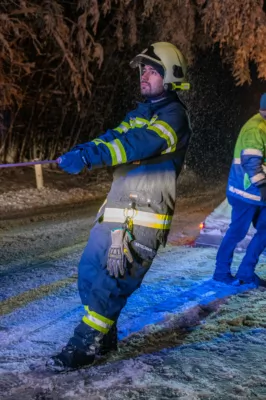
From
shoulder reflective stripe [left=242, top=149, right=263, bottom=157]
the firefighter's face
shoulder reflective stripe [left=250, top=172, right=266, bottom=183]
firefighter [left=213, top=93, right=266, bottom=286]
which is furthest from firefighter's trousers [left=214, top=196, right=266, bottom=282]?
the firefighter's face

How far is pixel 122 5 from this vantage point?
11859mm

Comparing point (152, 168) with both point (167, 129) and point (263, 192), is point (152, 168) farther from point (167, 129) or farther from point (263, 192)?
point (263, 192)

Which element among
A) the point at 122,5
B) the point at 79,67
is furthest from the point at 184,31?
the point at 79,67

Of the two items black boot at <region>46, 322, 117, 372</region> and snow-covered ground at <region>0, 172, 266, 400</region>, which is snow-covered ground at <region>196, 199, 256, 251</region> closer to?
snow-covered ground at <region>0, 172, 266, 400</region>

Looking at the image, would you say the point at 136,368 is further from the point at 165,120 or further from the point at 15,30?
the point at 15,30

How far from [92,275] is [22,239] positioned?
4281mm

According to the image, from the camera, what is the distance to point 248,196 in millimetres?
5375

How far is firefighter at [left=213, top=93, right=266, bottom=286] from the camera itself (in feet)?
17.1

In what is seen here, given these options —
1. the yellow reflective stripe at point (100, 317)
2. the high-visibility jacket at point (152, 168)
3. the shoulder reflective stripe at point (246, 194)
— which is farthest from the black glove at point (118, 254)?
the shoulder reflective stripe at point (246, 194)

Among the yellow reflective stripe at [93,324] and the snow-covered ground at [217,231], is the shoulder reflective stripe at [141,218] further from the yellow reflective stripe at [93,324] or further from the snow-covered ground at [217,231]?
the snow-covered ground at [217,231]

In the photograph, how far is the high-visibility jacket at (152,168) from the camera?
344cm

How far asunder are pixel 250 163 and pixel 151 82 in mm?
1911

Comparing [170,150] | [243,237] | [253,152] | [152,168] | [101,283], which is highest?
[170,150]

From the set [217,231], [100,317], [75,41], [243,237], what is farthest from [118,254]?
[75,41]
